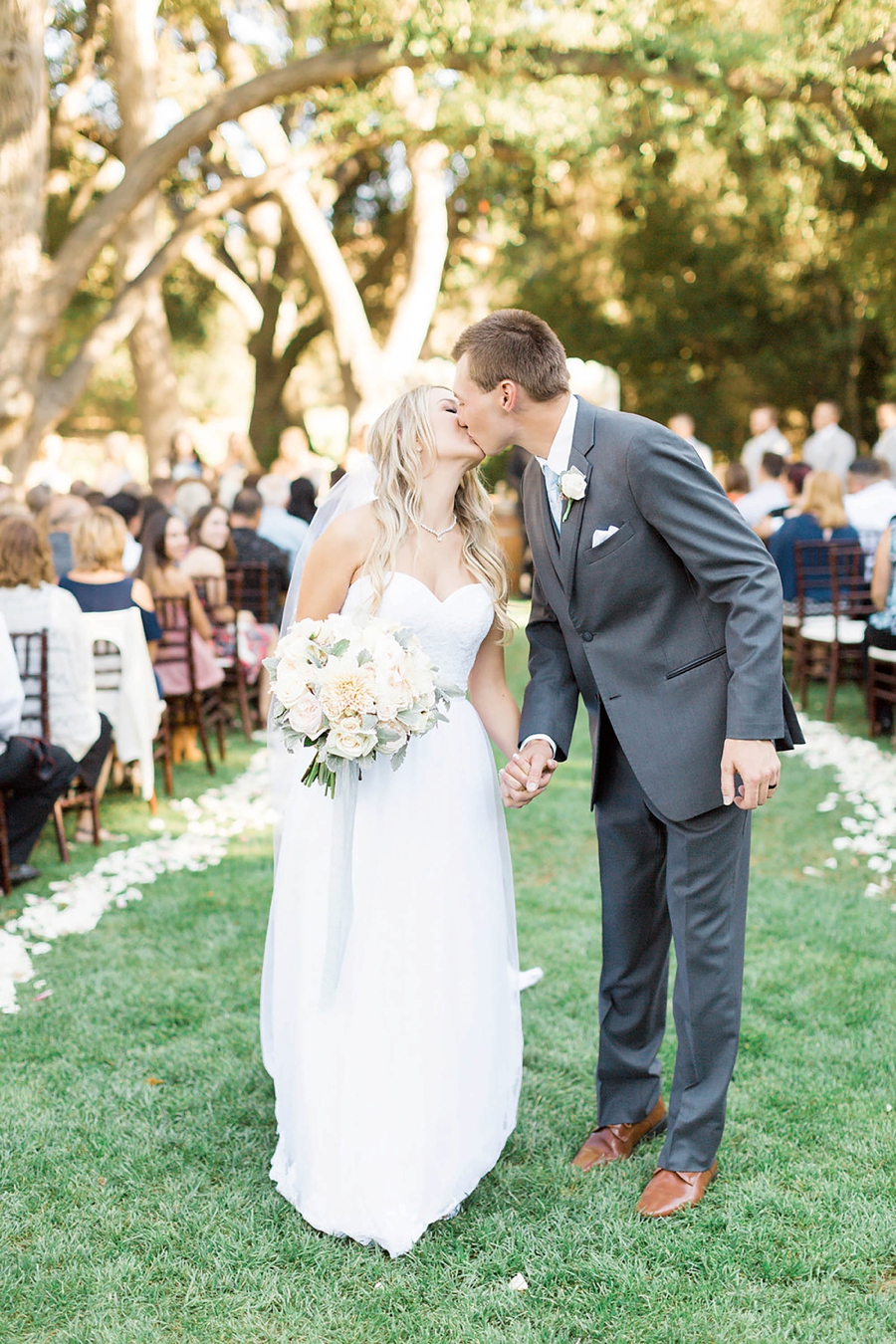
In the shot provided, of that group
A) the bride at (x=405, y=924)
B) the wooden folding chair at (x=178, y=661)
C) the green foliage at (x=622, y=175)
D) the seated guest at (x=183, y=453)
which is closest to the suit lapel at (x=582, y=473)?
the bride at (x=405, y=924)

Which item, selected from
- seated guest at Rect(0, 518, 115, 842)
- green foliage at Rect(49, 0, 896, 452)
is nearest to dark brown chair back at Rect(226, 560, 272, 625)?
seated guest at Rect(0, 518, 115, 842)

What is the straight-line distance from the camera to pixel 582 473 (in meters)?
3.07

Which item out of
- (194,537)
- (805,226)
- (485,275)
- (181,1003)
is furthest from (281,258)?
(181,1003)

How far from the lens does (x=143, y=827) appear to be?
23.7 ft

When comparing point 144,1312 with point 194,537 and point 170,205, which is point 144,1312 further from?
point 170,205

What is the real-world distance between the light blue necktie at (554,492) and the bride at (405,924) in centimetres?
23

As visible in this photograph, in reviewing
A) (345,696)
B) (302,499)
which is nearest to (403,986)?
(345,696)

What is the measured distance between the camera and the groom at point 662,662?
2.95 m

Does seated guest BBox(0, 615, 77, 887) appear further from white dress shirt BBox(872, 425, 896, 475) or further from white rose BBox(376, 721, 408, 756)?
white dress shirt BBox(872, 425, 896, 475)

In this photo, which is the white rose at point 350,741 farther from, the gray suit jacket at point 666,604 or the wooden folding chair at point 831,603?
the wooden folding chair at point 831,603

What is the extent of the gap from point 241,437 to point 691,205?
11.6 metres

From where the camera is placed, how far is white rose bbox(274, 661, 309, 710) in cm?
306

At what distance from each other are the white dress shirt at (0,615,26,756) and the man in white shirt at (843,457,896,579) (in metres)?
7.02

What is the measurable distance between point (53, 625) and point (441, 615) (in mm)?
3542
